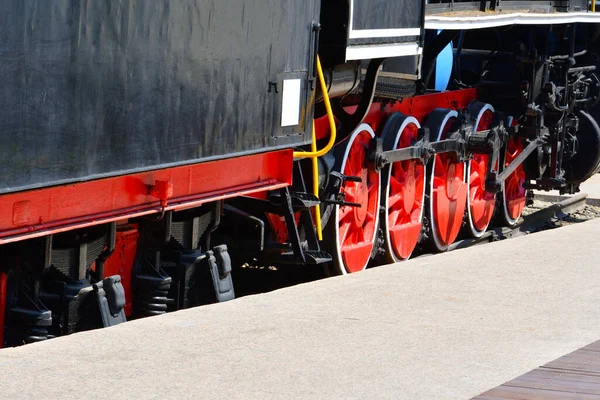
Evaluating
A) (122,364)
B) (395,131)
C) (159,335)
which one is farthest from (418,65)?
(122,364)

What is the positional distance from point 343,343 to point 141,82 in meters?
1.32

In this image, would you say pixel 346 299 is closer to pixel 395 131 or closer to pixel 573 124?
pixel 395 131

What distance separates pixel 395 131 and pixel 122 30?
4.09 m

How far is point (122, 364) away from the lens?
4230 mm

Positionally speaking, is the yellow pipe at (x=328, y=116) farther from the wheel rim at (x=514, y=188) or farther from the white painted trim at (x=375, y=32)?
the wheel rim at (x=514, y=188)

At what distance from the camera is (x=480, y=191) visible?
34.2 ft

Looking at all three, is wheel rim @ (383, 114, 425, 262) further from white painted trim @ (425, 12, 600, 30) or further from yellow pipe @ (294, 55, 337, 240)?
yellow pipe @ (294, 55, 337, 240)

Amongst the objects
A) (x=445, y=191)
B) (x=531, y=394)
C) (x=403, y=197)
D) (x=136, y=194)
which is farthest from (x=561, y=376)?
(x=445, y=191)

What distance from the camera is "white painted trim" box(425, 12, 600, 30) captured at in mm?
8234

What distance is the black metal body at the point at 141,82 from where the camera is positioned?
427cm

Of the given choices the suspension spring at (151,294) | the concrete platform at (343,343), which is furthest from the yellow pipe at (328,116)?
the suspension spring at (151,294)

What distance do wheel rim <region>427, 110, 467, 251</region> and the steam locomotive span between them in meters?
0.02

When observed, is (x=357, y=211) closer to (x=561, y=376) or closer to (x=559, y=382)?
(x=561, y=376)

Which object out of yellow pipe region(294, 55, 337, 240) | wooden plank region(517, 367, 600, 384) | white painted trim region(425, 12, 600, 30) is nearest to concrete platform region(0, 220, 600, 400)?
wooden plank region(517, 367, 600, 384)
